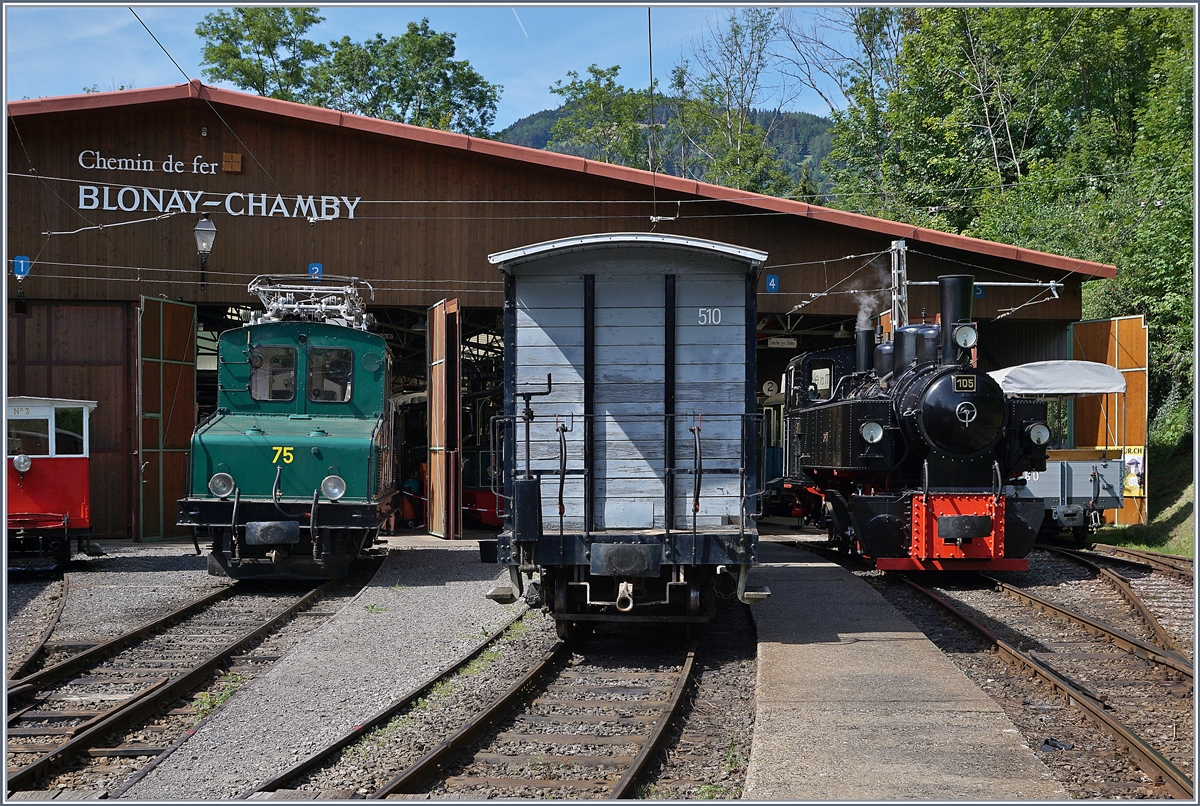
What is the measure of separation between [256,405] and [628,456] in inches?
243

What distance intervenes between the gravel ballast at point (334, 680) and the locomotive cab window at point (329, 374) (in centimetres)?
238

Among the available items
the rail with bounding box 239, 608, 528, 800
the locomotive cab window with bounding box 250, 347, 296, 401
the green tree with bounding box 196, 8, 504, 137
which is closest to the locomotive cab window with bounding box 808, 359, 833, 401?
the locomotive cab window with bounding box 250, 347, 296, 401

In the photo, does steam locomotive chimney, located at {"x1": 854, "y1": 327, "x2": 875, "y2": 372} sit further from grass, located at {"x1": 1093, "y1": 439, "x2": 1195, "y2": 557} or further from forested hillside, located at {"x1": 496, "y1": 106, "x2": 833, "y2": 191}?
forested hillside, located at {"x1": 496, "y1": 106, "x2": 833, "y2": 191}

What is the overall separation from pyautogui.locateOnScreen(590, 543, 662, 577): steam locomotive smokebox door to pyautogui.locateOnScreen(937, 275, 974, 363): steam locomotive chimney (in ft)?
19.4

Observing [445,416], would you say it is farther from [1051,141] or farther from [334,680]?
[1051,141]

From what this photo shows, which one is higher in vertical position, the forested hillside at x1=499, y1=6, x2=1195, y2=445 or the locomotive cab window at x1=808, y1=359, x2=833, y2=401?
the forested hillside at x1=499, y1=6, x2=1195, y2=445

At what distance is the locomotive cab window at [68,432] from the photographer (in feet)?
42.1

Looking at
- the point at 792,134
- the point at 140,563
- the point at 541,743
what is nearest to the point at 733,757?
the point at 541,743

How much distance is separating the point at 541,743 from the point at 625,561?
1.89 metres

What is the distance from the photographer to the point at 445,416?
638 inches

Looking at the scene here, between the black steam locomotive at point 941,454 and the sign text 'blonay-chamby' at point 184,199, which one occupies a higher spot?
the sign text 'blonay-chamby' at point 184,199

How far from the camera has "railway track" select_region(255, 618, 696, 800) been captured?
5312 millimetres

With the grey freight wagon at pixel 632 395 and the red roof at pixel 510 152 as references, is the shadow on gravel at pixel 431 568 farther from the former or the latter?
the red roof at pixel 510 152

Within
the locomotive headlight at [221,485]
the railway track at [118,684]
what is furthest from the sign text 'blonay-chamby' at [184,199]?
the railway track at [118,684]
